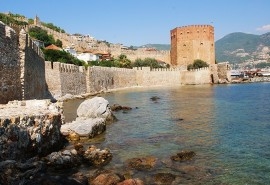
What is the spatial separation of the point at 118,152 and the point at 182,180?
2.68 m

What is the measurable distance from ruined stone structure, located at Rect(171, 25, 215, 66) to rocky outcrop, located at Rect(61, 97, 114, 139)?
147 ft

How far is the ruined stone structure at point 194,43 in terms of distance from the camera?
58.2 metres

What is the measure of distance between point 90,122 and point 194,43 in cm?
4838

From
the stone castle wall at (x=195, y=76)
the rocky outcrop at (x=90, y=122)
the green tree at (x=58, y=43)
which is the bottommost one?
the rocky outcrop at (x=90, y=122)

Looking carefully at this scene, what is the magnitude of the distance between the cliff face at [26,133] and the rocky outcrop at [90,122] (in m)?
1.39

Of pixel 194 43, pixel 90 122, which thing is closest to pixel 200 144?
pixel 90 122

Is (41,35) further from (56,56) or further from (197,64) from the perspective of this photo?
(197,64)

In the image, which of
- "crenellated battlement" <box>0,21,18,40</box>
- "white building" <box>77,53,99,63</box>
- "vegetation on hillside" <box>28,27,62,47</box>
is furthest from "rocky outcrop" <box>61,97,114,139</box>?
"white building" <box>77,53,99,63</box>

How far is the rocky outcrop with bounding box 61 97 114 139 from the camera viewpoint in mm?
11070

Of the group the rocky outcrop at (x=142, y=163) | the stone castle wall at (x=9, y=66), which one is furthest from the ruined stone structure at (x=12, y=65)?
the rocky outcrop at (x=142, y=163)

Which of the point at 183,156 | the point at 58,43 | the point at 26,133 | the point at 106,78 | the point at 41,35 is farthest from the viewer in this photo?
the point at 58,43

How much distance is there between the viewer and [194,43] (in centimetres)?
5809

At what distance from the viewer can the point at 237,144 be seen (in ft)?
34.2

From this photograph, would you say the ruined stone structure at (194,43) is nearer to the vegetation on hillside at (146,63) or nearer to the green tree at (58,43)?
the vegetation on hillside at (146,63)
